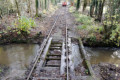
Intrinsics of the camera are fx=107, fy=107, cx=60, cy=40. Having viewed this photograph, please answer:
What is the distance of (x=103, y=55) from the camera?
816 cm

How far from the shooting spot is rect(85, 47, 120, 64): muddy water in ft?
24.6

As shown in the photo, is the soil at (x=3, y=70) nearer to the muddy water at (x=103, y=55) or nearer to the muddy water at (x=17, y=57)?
the muddy water at (x=17, y=57)

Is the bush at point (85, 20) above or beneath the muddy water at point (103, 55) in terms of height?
above

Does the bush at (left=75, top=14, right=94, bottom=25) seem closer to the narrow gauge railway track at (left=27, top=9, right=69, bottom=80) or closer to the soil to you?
the narrow gauge railway track at (left=27, top=9, right=69, bottom=80)

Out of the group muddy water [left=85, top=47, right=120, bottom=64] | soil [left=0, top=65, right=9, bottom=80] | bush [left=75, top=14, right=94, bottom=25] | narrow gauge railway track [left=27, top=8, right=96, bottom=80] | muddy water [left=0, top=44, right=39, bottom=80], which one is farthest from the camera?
bush [left=75, top=14, right=94, bottom=25]

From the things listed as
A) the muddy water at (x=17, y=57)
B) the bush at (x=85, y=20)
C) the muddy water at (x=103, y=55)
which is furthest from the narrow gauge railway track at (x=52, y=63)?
the bush at (x=85, y=20)

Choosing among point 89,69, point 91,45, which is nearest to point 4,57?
point 89,69

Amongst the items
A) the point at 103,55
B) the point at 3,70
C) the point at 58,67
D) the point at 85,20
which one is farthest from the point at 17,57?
the point at 85,20

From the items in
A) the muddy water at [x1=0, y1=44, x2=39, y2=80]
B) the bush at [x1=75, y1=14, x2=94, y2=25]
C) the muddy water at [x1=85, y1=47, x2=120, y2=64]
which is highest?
the bush at [x1=75, y1=14, x2=94, y2=25]

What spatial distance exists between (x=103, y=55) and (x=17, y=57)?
623 centimetres

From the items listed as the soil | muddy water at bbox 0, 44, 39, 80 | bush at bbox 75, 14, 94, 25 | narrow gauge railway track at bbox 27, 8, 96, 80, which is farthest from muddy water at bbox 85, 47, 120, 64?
the soil

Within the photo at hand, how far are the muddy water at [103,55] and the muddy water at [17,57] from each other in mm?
4265

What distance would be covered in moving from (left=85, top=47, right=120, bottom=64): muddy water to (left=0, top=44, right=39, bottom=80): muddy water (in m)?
4.27

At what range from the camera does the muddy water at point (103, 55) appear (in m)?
7.49
